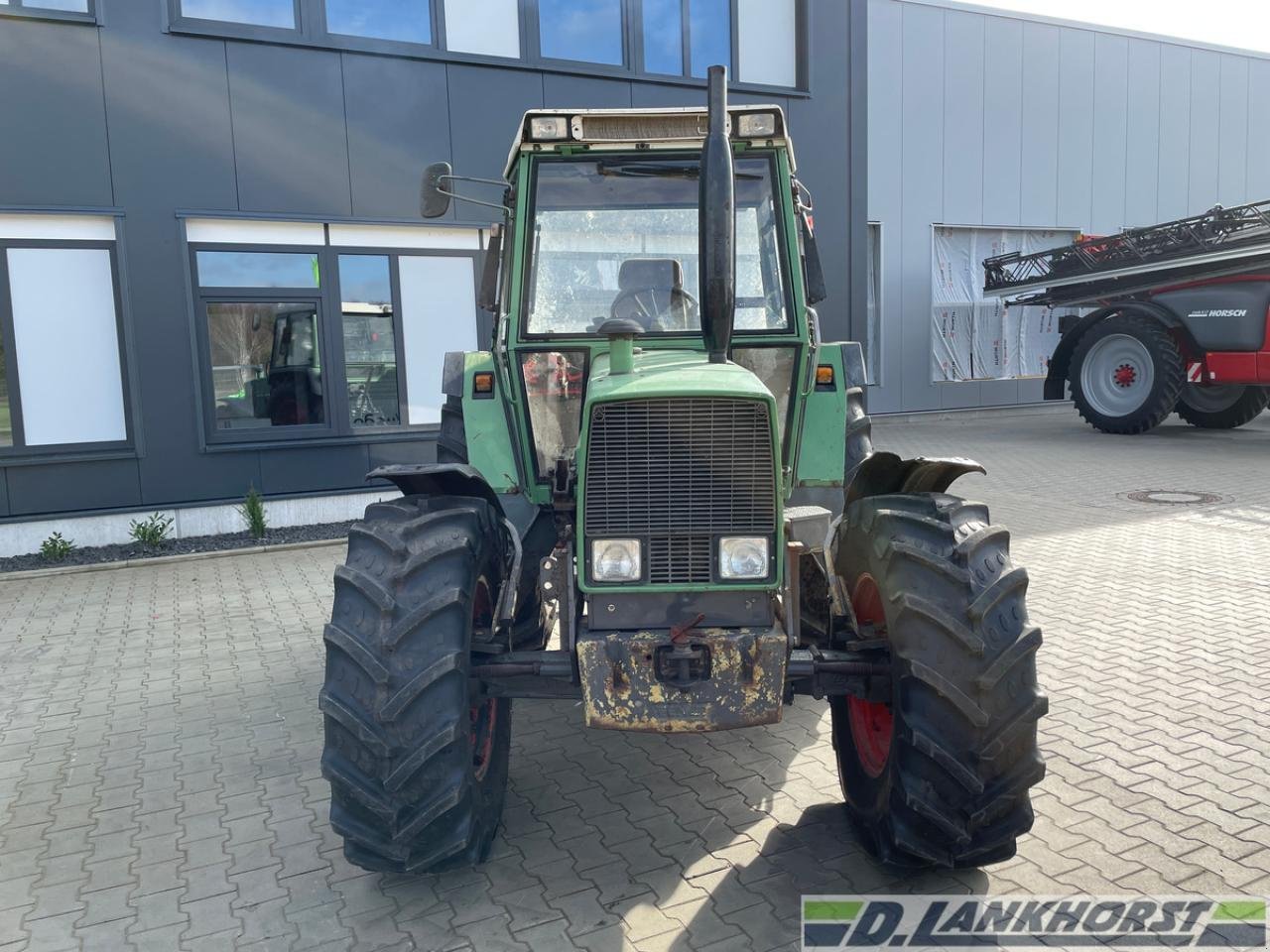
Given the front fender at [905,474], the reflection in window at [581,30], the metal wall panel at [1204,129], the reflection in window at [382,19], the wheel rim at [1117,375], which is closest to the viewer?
the front fender at [905,474]

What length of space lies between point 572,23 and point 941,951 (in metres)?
9.78

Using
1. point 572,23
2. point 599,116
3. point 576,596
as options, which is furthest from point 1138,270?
point 576,596

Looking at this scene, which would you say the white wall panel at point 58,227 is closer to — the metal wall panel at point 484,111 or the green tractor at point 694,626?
the metal wall panel at point 484,111

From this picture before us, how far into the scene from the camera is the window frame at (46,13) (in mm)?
7934

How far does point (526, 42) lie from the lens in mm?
10062

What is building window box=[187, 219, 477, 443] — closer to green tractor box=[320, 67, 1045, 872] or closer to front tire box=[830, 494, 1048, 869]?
green tractor box=[320, 67, 1045, 872]

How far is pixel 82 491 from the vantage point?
8.61 m

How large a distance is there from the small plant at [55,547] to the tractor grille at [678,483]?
699cm

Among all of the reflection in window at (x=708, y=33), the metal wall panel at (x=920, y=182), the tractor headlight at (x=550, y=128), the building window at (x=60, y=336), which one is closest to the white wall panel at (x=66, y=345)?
the building window at (x=60, y=336)

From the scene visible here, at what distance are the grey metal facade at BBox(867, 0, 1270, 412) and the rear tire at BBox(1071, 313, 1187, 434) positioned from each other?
118 inches

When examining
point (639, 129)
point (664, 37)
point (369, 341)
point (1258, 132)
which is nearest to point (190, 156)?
point (369, 341)

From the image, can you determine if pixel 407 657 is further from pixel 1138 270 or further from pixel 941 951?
pixel 1138 270

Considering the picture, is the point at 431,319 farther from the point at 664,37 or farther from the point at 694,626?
the point at 694,626

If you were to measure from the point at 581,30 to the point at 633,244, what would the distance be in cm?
720
